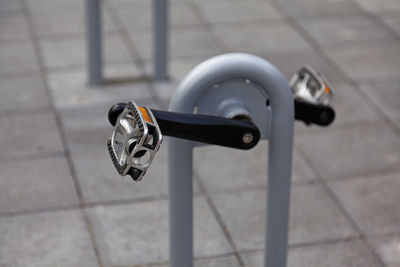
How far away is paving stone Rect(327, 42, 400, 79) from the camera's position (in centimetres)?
545

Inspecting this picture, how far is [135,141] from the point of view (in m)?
2.14

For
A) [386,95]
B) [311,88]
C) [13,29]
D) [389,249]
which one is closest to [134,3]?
[13,29]

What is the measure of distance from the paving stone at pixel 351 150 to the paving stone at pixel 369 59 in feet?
2.60

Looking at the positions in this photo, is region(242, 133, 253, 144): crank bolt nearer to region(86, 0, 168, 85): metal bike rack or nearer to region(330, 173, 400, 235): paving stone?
region(330, 173, 400, 235): paving stone

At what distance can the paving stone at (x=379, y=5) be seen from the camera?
21.9ft

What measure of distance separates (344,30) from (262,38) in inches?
28.8

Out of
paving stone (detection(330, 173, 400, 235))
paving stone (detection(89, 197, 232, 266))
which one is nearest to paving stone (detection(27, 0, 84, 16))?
paving stone (detection(89, 197, 232, 266))

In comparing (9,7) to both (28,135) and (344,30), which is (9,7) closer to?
(28,135)

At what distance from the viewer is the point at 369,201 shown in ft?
13.0

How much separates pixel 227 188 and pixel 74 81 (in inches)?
68.1

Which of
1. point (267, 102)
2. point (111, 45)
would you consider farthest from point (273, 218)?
point (111, 45)

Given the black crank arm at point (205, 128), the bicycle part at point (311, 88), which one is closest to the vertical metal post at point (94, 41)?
the bicycle part at point (311, 88)

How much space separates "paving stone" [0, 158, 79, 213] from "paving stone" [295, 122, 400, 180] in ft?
4.70

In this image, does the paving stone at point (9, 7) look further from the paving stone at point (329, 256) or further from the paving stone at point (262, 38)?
the paving stone at point (329, 256)
